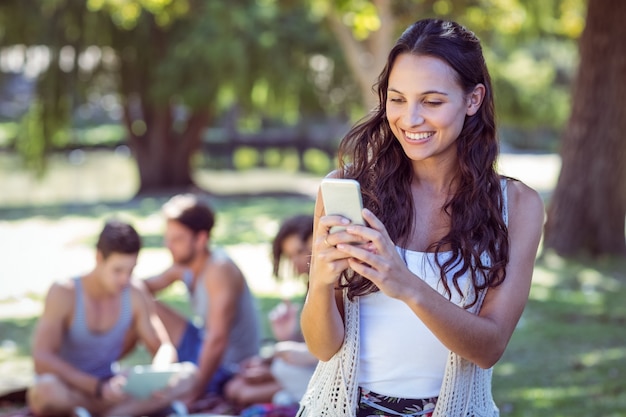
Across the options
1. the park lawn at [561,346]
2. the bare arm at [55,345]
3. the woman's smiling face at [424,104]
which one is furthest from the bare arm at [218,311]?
the woman's smiling face at [424,104]

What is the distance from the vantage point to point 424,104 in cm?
262

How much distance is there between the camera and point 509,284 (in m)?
2.65

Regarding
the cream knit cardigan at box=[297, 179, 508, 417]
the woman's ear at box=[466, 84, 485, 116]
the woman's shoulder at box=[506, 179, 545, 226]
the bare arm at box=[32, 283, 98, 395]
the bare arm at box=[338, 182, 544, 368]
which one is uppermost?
the woman's ear at box=[466, 84, 485, 116]

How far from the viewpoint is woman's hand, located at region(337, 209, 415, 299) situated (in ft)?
7.66

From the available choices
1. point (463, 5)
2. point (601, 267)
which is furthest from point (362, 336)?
point (463, 5)

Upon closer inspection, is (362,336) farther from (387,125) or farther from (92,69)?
(92,69)

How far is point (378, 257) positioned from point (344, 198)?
16 cm

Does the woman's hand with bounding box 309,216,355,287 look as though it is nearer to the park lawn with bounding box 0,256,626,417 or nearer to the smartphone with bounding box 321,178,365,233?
the smartphone with bounding box 321,178,365,233

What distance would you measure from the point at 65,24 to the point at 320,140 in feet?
41.5

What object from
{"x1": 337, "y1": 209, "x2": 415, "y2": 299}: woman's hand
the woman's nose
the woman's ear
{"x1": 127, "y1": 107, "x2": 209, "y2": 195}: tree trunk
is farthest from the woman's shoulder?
{"x1": 127, "y1": 107, "x2": 209, "y2": 195}: tree trunk

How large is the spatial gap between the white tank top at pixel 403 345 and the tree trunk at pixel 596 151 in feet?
30.5

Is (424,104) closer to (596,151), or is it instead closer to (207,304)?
(207,304)

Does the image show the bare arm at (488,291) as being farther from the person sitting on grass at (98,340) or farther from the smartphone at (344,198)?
the person sitting on grass at (98,340)

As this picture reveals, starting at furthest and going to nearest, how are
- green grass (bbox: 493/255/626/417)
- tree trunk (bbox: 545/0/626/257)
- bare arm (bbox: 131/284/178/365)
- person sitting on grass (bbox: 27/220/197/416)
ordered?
tree trunk (bbox: 545/0/626/257) → green grass (bbox: 493/255/626/417) → bare arm (bbox: 131/284/178/365) → person sitting on grass (bbox: 27/220/197/416)
